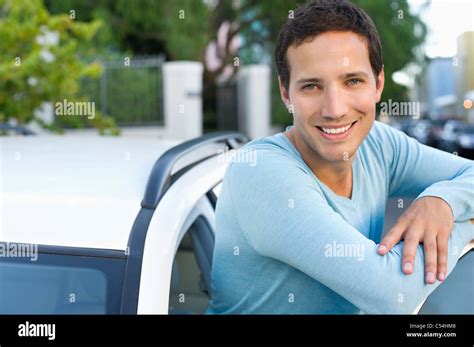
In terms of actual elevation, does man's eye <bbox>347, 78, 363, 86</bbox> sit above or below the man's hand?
above

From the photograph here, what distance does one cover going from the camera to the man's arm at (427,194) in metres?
1.30

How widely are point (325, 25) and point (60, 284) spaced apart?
77 centimetres

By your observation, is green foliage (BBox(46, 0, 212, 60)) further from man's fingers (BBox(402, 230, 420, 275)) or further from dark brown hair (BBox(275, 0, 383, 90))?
man's fingers (BBox(402, 230, 420, 275))

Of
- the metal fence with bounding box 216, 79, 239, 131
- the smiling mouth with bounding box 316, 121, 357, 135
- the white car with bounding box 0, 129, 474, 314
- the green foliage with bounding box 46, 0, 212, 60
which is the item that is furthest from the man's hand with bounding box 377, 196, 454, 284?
the metal fence with bounding box 216, 79, 239, 131

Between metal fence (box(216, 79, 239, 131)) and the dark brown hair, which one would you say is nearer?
the dark brown hair

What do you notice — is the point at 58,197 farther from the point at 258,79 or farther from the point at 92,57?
the point at 258,79

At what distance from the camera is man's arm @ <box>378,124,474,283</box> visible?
130 cm

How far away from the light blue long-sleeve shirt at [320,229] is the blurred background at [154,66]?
3.91 meters

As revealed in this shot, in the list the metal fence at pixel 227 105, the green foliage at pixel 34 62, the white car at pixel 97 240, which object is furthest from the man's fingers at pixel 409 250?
the metal fence at pixel 227 105

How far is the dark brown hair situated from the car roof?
468 millimetres

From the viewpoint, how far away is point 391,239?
1.30m
